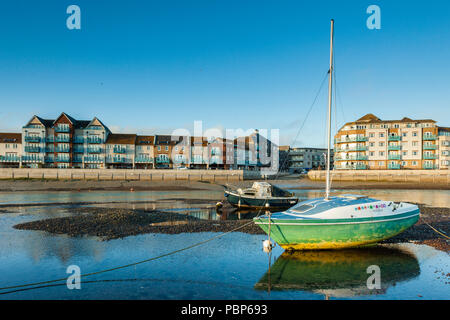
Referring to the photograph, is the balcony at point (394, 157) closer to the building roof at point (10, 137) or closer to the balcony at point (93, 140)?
the balcony at point (93, 140)

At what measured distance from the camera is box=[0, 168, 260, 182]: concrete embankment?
7250 centimetres

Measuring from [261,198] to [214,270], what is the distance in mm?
19418

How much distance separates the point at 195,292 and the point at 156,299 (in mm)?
1323

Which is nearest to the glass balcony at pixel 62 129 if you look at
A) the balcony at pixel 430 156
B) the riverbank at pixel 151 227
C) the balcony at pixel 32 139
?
the balcony at pixel 32 139

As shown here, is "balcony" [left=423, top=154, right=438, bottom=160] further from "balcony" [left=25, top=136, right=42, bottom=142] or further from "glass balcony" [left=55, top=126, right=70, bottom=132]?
"balcony" [left=25, top=136, right=42, bottom=142]

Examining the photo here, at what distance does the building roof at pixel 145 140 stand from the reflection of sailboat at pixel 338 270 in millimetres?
87913

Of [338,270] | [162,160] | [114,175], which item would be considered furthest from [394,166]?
[338,270]

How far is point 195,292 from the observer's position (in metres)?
10.6

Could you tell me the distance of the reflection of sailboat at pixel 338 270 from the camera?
11.1m

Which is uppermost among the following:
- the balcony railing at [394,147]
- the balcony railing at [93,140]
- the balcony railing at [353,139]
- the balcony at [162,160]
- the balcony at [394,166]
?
the balcony railing at [353,139]

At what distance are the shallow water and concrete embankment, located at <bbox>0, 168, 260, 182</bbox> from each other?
192ft
